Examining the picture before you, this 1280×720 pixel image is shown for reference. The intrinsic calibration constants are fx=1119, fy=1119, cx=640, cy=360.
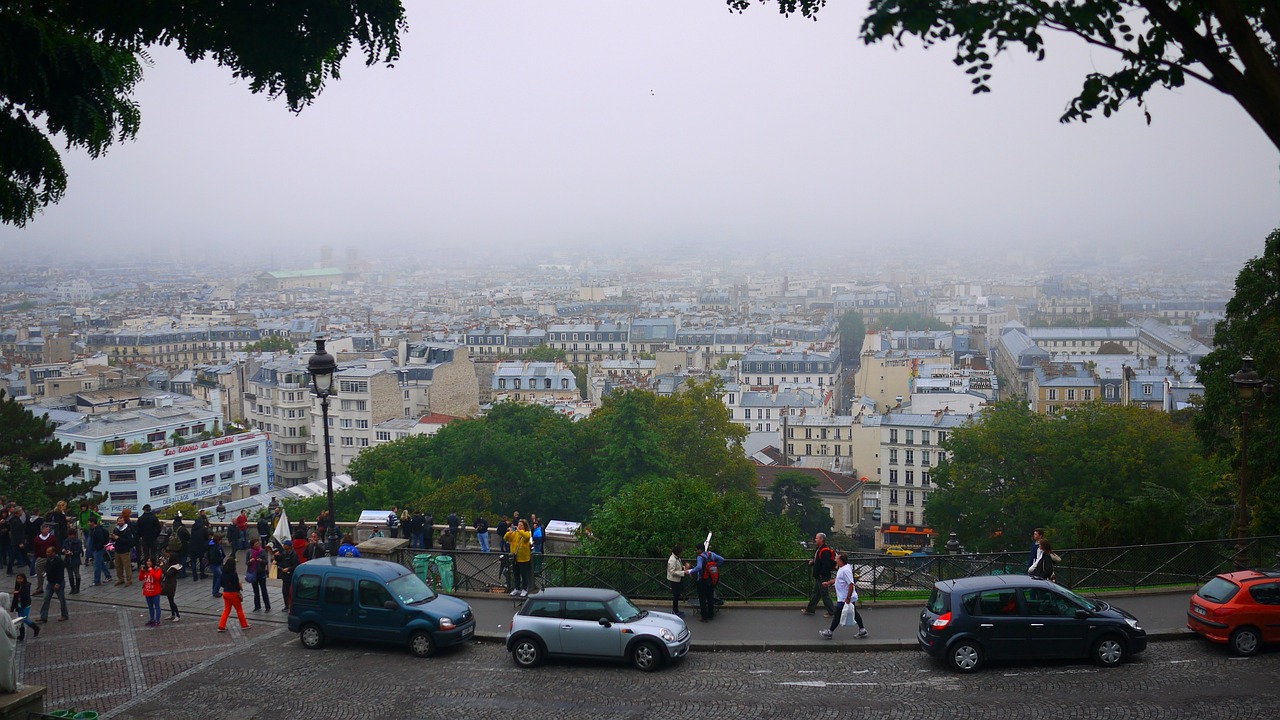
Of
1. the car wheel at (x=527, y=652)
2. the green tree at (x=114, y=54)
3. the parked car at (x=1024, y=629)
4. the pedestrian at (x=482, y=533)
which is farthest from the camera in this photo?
the pedestrian at (x=482, y=533)

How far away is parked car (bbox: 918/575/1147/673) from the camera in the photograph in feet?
41.6

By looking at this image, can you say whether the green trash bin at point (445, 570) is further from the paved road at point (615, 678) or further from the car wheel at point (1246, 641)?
the car wheel at point (1246, 641)

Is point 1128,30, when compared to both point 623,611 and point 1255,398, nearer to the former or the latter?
point 623,611

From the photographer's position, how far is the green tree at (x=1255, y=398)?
22.2 metres

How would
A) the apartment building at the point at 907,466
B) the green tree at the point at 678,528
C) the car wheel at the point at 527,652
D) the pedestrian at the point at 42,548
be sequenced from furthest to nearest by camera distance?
1. the apartment building at the point at 907,466
2. the green tree at the point at 678,528
3. the pedestrian at the point at 42,548
4. the car wheel at the point at 527,652

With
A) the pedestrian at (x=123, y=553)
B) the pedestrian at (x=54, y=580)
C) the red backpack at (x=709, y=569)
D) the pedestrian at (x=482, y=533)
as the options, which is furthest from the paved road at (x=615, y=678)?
the pedestrian at (x=482, y=533)

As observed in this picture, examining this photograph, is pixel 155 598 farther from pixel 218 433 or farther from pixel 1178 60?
pixel 218 433

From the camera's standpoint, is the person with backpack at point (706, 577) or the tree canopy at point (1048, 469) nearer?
the person with backpack at point (706, 577)

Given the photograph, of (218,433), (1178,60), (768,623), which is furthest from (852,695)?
(218,433)

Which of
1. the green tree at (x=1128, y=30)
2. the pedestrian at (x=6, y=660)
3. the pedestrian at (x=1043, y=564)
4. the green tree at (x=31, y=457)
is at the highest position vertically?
the green tree at (x=1128, y=30)

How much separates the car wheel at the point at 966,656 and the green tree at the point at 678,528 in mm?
5414

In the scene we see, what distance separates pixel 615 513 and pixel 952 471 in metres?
27.3

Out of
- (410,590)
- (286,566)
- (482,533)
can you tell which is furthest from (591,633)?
(482,533)

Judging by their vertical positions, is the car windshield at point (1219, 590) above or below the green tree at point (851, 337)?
above
